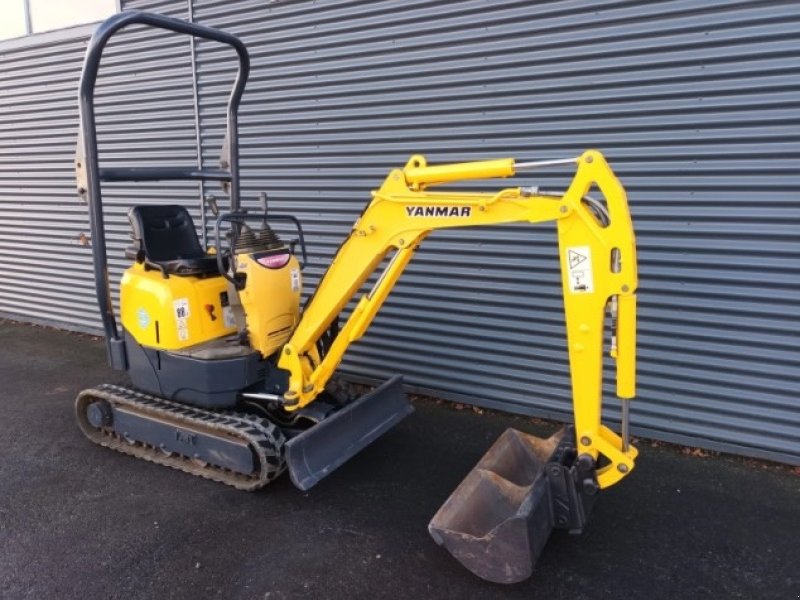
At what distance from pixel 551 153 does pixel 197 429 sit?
3.22m

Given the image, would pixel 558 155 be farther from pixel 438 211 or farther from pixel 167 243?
pixel 167 243

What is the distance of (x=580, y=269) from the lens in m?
2.84

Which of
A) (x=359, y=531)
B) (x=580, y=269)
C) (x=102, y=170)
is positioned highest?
(x=102, y=170)

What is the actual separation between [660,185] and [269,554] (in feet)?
11.4

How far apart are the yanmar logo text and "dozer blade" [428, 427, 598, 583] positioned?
131 centimetres

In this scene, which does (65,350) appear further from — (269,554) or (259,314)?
(269,554)

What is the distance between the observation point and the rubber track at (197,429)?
3.70 metres

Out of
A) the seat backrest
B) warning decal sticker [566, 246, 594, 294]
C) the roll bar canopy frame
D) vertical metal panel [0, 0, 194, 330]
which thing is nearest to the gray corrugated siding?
vertical metal panel [0, 0, 194, 330]

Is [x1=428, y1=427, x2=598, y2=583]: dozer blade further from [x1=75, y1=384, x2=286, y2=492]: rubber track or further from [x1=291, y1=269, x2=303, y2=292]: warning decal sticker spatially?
[x1=291, y1=269, x2=303, y2=292]: warning decal sticker

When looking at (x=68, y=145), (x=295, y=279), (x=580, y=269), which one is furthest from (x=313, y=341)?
(x=68, y=145)

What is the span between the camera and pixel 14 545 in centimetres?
331

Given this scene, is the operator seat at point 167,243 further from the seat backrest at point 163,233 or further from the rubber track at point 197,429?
the rubber track at point 197,429

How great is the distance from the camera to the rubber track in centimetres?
370

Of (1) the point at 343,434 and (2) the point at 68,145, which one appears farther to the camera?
(2) the point at 68,145
